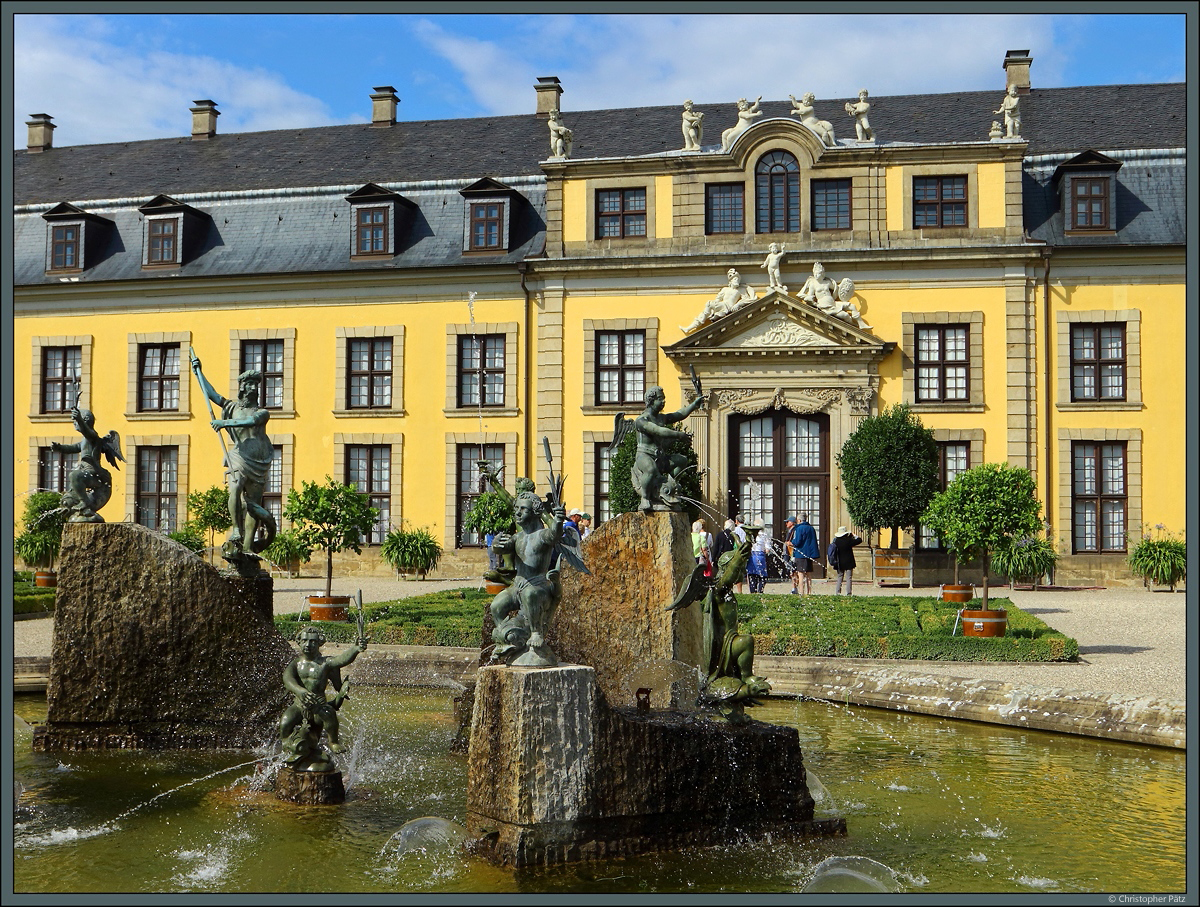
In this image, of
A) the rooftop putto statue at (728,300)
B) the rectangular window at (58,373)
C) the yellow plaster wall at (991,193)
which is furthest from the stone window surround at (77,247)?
the yellow plaster wall at (991,193)

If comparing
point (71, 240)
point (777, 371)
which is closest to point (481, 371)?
point (777, 371)

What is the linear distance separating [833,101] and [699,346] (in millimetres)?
9026

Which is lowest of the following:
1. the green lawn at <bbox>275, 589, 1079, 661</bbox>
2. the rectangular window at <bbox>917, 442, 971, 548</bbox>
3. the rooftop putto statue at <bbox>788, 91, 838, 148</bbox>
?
the green lawn at <bbox>275, 589, 1079, 661</bbox>

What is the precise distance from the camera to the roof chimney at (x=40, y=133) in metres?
37.8

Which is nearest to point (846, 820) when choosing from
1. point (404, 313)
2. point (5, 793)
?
point (5, 793)

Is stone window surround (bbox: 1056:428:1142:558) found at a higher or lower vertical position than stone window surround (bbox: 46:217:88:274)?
lower

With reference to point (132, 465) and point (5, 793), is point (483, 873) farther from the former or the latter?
point (132, 465)

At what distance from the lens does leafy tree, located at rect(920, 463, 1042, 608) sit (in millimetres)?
18484

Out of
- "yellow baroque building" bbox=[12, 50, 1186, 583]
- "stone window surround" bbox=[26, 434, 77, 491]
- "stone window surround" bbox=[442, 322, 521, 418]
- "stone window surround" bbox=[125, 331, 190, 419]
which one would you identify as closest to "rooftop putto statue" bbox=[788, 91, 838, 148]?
"yellow baroque building" bbox=[12, 50, 1186, 583]

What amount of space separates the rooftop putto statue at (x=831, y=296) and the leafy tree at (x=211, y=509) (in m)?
13.9

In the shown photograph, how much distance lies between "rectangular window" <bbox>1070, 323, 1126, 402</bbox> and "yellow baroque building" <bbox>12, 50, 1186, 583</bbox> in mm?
64

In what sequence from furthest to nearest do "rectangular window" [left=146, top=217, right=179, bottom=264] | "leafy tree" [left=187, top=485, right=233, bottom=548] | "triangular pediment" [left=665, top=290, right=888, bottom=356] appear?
1. "rectangular window" [left=146, top=217, right=179, bottom=264]
2. "triangular pediment" [left=665, top=290, right=888, bottom=356]
3. "leafy tree" [left=187, top=485, right=233, bottom=548]

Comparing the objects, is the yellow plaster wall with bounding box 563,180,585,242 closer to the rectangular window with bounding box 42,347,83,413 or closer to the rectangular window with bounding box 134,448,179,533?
the rectangular window with bounding box 134,448,179,533

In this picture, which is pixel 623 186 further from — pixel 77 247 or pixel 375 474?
pixel 77 247
